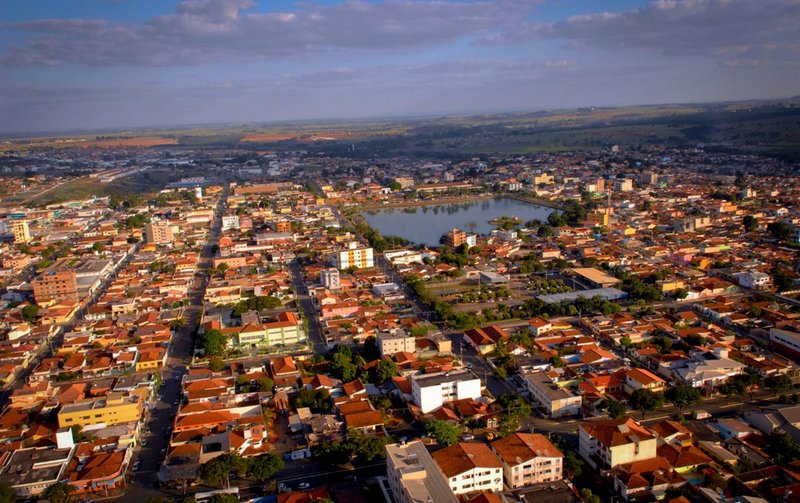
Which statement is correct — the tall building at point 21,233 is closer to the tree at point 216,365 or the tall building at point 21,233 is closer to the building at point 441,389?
the tree at point 216,365

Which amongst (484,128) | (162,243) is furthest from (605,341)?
(484,128)

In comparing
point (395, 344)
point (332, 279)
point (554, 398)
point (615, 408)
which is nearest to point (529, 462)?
point (554, 398)

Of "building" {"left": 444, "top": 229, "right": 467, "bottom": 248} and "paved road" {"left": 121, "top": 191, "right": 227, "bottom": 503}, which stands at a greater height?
"building" {"left": 444, "top": 229, "right": 467, "bottom": 248}

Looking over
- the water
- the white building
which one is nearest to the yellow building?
the water

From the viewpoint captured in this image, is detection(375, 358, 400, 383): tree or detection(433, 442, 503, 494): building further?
detection(375, 358, 400, 383): tree

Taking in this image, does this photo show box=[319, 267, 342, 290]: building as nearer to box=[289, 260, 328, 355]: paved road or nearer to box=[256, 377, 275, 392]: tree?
box=[289, 260, 328, 355]: paved road

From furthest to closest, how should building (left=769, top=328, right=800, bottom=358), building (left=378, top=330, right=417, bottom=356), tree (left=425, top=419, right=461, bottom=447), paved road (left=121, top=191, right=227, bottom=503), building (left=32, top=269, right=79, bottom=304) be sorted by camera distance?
building (left=32, top=269, right=79, bottom=304) → building (left=378, top=330, right=417, bottom=356) → building (left=769, top=328, right=800, bottom=358) → tree (left=425, top=419, right=461, bottom=447) → paved road (left=121, top=191, right=227, bottom=503)

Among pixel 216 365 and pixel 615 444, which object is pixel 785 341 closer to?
pixel 615 444

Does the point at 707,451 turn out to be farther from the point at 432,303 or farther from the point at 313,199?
the point at 313,199
